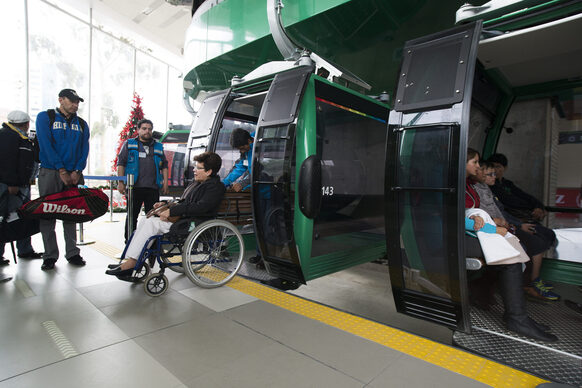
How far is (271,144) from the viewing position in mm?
3004

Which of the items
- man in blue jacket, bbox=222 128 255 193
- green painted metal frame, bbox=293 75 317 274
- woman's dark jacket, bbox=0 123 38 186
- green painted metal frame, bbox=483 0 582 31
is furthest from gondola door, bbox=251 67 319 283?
woman's dark jacket, bbox=0 123 38 186

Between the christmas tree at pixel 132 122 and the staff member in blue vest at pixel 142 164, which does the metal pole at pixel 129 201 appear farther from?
the christmas tree at pixel 132 122

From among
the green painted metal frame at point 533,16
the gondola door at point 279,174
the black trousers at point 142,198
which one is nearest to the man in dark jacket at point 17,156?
the black trousers at point 142,198

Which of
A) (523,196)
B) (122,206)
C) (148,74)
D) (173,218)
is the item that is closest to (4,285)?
(173,218)

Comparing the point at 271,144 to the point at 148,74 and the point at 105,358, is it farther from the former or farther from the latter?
the point at 148,74

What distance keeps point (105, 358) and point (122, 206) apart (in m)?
9.59

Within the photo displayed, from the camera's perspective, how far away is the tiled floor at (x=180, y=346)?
66.9 inches

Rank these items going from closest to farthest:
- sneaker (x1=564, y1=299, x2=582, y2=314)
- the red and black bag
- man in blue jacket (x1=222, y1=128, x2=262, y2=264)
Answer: sneaker (x1=564, y1=299, x2=582, y2=314)
the red and black bag
man in blue jacket (x1=222, y1=128, x2=262, y2=264)

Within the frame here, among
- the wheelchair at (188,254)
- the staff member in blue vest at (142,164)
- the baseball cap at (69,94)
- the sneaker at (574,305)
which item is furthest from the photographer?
the staff member in blue vest at (142,164)

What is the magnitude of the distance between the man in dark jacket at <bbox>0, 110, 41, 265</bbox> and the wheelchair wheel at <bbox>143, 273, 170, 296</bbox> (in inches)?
84.6

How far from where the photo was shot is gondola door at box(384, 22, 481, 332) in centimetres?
197

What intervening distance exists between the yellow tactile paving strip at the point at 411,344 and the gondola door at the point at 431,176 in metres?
0.20

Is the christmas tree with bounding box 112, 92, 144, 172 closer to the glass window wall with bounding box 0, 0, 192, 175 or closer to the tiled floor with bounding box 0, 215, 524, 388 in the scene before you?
the glass window wall with bounding box 0, 0, 192, 175

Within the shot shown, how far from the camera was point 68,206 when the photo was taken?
3.51m
